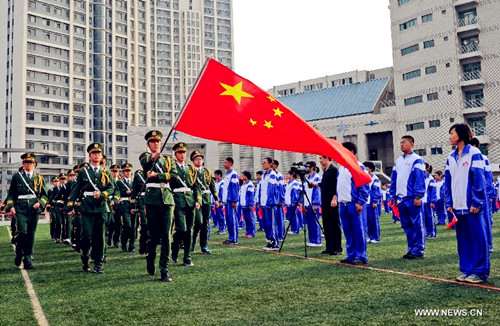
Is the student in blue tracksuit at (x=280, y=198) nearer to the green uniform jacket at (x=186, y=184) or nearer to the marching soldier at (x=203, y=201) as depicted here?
the marching soldier at (x=203, y=201)

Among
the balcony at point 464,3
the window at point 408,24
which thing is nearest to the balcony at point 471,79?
the balcony at point 464,3

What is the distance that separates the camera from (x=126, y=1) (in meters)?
91.0

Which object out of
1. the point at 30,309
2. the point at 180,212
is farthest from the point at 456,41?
the point at 30,309

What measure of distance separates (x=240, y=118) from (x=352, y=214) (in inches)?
112

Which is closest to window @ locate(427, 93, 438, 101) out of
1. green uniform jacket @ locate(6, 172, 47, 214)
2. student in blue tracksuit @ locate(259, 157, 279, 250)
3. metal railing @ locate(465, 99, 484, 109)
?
metal railing @ locate(465, 99, 484, 109)

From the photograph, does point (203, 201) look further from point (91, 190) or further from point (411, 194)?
point (411, 194)

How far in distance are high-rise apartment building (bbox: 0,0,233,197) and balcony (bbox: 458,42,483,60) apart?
1975 inches

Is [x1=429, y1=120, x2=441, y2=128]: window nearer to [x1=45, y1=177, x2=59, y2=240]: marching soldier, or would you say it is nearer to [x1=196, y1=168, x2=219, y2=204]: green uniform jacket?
[x1=45, y1=177, x2=59, y2=240]: marching soldier

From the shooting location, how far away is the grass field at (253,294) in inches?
185

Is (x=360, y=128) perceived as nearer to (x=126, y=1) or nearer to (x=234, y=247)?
(x=234, y=247)

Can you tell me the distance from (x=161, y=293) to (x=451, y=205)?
401 cm

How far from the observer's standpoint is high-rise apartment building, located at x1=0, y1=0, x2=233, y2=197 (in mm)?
74688

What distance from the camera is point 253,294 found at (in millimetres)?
Answer: 5789

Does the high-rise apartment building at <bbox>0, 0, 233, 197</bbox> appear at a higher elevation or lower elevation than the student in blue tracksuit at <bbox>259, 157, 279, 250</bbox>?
higher
